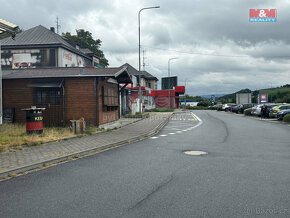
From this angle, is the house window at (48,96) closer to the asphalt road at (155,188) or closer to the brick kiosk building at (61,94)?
the brick kiosk building at (61,94)

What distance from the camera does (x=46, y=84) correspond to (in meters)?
15.0

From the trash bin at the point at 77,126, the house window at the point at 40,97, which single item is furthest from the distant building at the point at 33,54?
the trash bin at the point at 77,126

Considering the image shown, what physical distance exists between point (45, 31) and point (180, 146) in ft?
100

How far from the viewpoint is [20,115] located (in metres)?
15.8

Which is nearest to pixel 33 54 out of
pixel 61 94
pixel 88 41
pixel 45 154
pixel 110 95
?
pixel 110 95

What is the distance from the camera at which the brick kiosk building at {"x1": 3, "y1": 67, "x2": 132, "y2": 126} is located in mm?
15000

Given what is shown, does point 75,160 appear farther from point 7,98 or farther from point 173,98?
point 173,98

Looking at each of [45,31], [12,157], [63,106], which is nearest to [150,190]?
[12,157]

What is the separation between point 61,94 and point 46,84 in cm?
96

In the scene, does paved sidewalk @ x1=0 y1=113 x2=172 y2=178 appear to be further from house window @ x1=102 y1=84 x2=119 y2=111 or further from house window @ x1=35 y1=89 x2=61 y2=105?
house window @ x1=102 y1=84 x2=119 y2=111

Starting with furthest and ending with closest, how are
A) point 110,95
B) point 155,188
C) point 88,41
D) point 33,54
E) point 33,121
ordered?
point 88,41
point 33,54
point 110,95
point 33,121
point 155,188

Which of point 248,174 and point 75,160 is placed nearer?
point 248,174

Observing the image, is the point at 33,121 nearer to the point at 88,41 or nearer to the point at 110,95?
the point at 110,95

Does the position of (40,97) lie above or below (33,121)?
above
